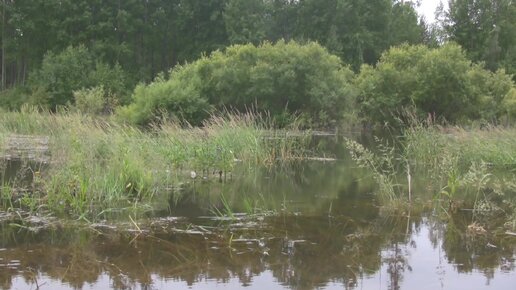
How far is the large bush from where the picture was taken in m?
31.8

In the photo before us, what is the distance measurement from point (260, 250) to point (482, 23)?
5558 cm

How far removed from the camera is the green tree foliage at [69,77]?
43.2 metres

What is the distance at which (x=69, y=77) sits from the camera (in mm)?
44281

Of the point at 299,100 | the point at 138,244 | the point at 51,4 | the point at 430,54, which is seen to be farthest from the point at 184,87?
the point at 51,4

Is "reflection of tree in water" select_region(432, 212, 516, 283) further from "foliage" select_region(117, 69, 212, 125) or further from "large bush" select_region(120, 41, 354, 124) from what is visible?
"large bush" select_region(120, 41, 354, 124)

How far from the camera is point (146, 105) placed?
28.1m

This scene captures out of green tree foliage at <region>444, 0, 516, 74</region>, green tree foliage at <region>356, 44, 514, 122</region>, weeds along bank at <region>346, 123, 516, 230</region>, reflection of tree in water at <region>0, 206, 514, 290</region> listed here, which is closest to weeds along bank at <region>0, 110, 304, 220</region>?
reflection of tree in water at <region>0, 206, 514, 290</region>

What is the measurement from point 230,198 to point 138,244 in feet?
11.5

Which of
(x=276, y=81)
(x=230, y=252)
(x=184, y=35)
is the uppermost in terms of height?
(x=184, y=35)

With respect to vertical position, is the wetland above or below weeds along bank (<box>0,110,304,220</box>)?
below

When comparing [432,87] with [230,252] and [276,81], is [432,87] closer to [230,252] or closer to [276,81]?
[276,81]

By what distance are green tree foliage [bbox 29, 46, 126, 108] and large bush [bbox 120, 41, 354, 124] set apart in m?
13.0

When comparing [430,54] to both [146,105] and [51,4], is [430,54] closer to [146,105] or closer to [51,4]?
[146,105]

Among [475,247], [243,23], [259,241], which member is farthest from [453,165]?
[243,23]
